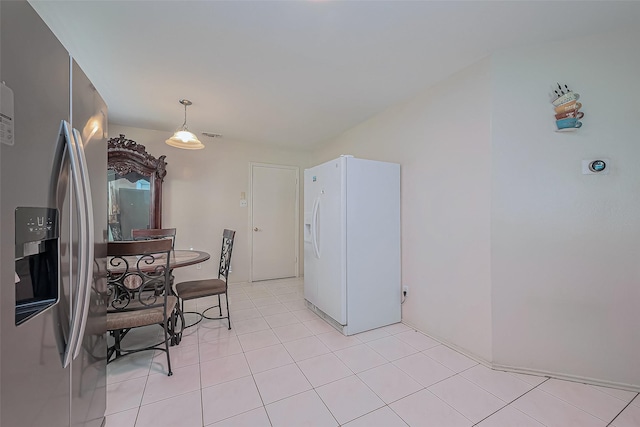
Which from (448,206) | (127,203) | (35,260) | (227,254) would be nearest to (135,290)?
(227,254)

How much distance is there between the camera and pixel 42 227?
2.60 feet

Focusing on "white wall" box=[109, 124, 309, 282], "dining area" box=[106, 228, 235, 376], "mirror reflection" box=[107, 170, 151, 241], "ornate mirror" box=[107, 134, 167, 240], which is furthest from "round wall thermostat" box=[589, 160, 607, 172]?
"mirror reflection" box=[107, 170, 151, 241]

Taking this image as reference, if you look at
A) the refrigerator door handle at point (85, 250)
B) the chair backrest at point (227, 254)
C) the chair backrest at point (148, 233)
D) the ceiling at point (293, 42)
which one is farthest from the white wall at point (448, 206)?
the chair backrest at point (148, 233)

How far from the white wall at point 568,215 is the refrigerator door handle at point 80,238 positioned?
98.0 inches

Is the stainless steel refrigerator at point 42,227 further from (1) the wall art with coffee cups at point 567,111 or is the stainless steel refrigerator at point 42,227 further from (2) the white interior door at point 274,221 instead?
(2) the white interior door at point 274,221

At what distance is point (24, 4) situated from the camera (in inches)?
28.4

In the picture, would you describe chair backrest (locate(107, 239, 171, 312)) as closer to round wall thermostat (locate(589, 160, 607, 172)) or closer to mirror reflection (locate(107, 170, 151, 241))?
mirror reflection (locate(107, 170, 151, 241))

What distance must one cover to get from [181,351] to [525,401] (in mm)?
2589

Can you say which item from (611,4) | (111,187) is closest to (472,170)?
(611,4)

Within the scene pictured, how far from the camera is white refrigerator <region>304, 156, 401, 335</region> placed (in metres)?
2.55

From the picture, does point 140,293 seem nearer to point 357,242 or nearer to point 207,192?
point 357,242

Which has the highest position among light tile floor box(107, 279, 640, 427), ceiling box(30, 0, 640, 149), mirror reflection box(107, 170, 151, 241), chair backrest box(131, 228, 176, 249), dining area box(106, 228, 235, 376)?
ceiling box(30, 0, 640, 149)

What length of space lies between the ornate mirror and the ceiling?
2.11 feet

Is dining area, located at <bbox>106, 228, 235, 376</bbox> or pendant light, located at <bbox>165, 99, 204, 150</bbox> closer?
dining area, located at <bbox>106, 228, 235, 376</bbox>
